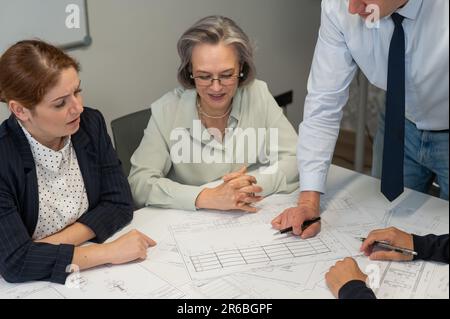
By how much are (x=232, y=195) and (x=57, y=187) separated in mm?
411

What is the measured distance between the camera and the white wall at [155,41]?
188 centimetres

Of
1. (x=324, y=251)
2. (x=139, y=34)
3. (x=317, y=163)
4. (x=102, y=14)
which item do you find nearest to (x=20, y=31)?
(x=102, y=14)

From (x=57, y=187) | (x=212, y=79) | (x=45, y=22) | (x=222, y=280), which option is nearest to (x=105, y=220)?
(x=57, y=187)

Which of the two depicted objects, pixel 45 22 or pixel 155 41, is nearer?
pixel 45 22

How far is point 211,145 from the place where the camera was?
1.54 m

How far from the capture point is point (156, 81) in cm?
208

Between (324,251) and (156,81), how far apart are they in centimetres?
118

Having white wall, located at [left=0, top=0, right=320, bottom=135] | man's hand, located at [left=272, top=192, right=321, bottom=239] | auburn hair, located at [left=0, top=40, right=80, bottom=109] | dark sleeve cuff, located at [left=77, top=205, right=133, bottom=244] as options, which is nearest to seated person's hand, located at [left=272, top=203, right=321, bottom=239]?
man's hand, located at [left=272, top=192, right=321, bottom=239]

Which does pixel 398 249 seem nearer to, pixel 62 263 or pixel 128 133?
pixel 62 263

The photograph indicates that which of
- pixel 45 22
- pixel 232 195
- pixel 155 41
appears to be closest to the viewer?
pixel 232 195

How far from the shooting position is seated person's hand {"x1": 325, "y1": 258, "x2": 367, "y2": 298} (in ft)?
3.18

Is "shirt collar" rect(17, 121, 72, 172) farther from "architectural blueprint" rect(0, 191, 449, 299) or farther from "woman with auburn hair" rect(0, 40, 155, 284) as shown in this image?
"architectural blueprint" rect(0, 191, 449, 299)

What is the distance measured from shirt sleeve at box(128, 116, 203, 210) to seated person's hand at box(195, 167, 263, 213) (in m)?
0.03

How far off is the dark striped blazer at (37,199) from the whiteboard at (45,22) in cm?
49
